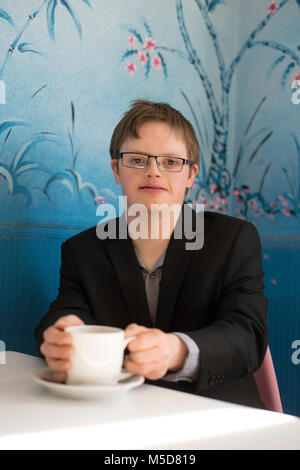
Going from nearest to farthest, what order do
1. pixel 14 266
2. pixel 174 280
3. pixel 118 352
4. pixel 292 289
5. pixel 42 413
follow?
pixel 42 413 → pixel 118 352 → pixel 174 280 → pixel 14 266 → pixel 292 289

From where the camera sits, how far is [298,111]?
2.26m

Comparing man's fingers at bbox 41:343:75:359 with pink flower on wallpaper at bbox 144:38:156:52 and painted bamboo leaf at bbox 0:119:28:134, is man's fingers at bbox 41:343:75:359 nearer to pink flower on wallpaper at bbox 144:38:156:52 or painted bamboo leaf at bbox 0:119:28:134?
painted bamboo leaf at bbox 0:119:28:134

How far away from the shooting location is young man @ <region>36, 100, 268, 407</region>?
116cm

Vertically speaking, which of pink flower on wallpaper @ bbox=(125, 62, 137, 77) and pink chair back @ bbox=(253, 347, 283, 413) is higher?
pink flower on wallpaper @ bbox=(125, 62, 137, 77)

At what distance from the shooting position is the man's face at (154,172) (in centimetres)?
146

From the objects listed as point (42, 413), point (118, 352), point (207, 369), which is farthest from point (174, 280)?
point (42, 413)

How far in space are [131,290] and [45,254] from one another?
0.56 metres

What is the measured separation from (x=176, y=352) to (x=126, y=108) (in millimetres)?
1311

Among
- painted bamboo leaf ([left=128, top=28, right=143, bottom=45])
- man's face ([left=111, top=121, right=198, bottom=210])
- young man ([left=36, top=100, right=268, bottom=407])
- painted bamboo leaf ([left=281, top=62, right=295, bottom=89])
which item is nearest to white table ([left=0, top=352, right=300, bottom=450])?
young man ([left=36, top=100, right=268, bottom=407])

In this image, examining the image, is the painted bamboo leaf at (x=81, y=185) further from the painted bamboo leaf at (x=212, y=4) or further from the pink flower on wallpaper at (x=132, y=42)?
the painted bamboo leaf at (x=212, y=4)

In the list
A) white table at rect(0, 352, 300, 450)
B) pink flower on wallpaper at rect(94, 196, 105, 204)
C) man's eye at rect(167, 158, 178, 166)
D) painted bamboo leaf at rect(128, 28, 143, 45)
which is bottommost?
white table at rect(0, 352, 300, 450)

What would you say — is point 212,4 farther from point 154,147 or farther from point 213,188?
point 154,147

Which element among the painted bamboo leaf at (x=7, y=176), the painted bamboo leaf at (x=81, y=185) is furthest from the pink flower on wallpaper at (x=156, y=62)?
the painted bamboo leaf at (x=7, y=176)
